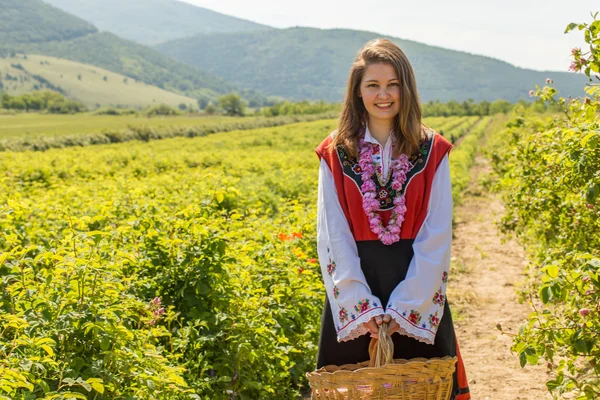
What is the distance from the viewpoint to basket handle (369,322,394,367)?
8.48 ft

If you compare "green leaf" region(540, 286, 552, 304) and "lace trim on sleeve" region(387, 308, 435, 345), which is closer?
"green leaf" region(540, 286, 552, 304)

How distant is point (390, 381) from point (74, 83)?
187 metres

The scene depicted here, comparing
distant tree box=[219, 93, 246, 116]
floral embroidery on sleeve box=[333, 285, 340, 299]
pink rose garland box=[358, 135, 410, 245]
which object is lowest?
floral embroidery on sleeve box=[333, 285, 340, 299]

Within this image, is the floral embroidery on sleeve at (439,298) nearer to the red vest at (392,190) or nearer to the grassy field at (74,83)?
the red vest at (392,190)

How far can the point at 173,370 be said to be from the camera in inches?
115

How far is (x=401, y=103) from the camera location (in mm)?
2963

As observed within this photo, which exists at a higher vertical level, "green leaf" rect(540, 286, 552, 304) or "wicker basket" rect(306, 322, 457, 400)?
"green leaf" rect(540, 286, 552, 304)

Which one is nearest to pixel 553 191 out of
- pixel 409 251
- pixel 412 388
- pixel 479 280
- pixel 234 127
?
pixel 409 251

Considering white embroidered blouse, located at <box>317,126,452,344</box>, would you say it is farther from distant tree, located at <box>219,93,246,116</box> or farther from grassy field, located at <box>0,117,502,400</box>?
distant tree, located at <box>219,93,246,116</box>

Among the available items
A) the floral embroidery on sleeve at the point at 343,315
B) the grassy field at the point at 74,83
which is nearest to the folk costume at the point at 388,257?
the floral embroidery on sleeve at the point at 343,315

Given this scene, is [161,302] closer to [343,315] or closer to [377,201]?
[343,315]

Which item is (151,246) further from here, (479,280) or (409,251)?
(479,280)

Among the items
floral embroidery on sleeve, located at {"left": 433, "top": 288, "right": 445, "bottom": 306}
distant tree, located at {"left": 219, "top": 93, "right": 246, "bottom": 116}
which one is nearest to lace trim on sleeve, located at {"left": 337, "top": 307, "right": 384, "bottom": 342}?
floral embroidery on sleeve, located at {"left": 433, "top": 288, "right": 445, "bottom": 306}

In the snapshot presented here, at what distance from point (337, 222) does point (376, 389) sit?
2.73ft
